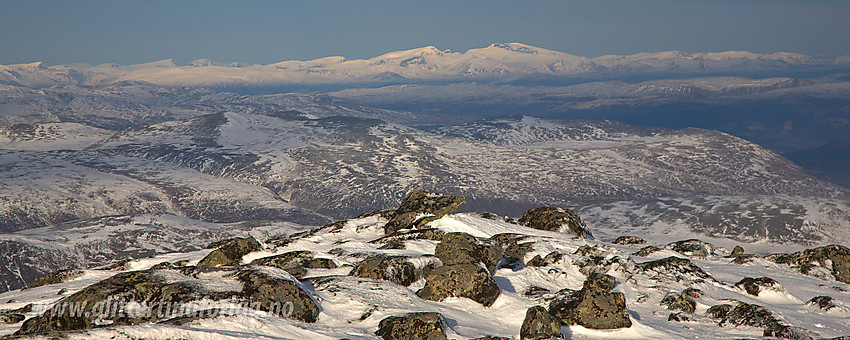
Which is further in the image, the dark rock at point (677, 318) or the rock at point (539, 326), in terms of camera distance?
the dark rock at point (677, 318)

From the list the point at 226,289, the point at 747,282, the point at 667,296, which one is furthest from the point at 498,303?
the point at 747,282

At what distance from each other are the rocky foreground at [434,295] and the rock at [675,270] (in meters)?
0.16

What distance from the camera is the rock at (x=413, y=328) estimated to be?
23.5m

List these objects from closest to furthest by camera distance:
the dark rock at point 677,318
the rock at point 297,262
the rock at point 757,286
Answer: the dark rock at point 677,318
the rock at point 297,262
the rock at point 757,286

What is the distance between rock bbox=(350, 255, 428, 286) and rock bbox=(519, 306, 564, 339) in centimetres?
855

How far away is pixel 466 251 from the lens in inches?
1403

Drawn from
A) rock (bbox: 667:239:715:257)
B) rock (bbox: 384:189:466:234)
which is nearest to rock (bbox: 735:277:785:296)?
rock (bbox: 667:239:715:257)

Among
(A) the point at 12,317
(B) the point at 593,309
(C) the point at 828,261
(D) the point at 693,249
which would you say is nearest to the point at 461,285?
(B) the point at 593,309

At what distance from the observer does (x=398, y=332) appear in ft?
77.3

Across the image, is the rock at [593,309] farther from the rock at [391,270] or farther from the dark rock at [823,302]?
the dark rock at [823,302]

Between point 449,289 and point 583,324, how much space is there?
735 cm

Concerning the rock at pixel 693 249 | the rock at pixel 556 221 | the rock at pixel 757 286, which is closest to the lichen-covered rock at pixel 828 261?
the rock at pixel 693 249

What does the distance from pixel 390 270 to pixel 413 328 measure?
875 cm

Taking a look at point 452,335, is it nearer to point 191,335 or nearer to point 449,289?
point 449,289
